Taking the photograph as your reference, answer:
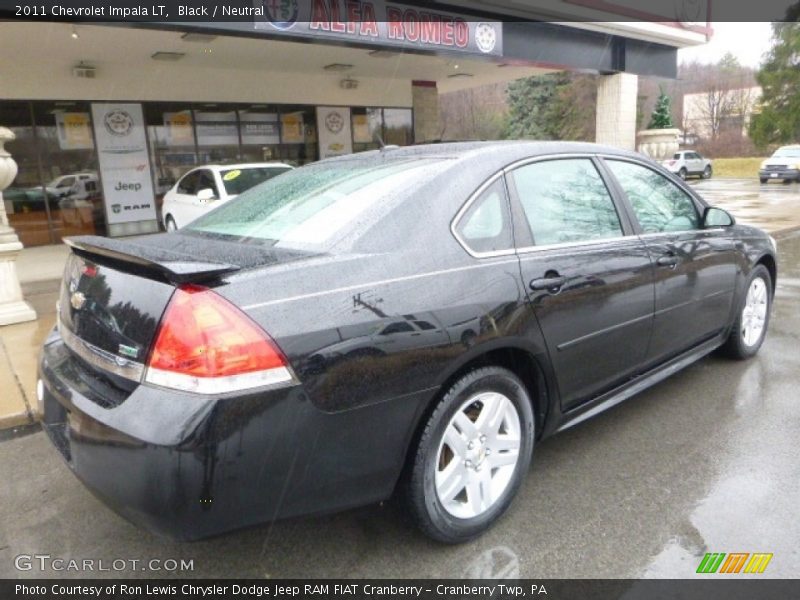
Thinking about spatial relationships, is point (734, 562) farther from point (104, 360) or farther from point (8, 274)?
→ point (8, 274)

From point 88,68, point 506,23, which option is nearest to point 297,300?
point 506,23

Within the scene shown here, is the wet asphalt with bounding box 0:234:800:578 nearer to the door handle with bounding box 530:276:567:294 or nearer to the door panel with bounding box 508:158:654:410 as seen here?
the door panel with bounding box 508:158:654:410

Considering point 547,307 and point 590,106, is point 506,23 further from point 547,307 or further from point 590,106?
point 590,106

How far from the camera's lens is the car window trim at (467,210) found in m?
2.44

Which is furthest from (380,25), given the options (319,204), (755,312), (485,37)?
(319,204)

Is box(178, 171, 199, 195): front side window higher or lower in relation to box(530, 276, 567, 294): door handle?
higher

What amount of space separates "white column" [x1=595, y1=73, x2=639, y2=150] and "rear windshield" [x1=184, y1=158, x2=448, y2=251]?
1384cm

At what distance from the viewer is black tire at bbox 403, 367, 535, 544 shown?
7.38 feet

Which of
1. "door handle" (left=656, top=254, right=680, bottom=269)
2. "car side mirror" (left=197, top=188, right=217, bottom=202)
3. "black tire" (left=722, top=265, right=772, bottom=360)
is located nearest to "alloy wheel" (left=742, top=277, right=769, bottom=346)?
"black tire" (left=722, top=265, right=772, bottom=360)

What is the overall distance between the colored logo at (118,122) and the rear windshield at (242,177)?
156 inches

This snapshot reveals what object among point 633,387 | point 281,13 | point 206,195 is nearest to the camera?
point 633,387

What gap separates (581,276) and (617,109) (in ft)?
46.6

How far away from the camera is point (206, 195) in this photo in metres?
9.62

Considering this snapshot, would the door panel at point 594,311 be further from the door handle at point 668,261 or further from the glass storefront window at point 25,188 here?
the glass storefront window at point 25,188
